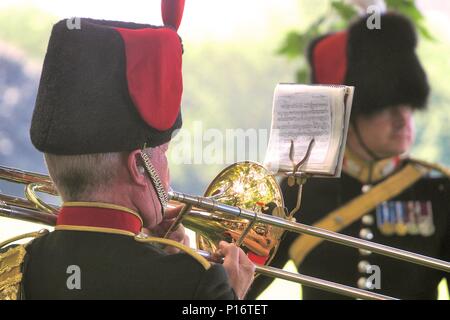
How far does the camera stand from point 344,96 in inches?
115

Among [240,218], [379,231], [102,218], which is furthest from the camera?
[379,231]

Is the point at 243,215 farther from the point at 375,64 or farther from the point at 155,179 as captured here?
the point at 375,64

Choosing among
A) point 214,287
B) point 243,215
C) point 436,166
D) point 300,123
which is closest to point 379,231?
point 436,166

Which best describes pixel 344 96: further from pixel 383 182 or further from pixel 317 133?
pixel 383 182

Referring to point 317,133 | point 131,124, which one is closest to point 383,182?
point 317,133

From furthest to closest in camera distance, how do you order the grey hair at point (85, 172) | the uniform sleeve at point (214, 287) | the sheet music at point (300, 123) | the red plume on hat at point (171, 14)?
1. the sheet music at point (300, 123)
2. the red plume on hat at point (171, 14)
3. the grey hair at point (85, 172)
4. the uniform sleeve at point (214, 287)

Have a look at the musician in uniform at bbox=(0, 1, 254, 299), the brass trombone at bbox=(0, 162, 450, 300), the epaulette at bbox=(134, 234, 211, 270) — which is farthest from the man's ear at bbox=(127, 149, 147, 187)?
the brass trombone at bbox=(0, 162, 450, 300)

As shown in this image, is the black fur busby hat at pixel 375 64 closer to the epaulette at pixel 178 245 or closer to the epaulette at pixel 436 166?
the epaulette at pixel 436 166

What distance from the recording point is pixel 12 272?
2.38 m

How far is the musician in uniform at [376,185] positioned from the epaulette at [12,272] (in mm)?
1719

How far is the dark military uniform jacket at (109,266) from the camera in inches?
86.6

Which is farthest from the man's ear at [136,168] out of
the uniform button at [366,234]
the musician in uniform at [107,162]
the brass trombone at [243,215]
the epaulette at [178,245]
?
the uniform button at [366,234]

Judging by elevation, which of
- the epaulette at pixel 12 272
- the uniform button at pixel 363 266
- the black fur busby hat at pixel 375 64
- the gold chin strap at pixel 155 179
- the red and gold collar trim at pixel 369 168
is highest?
the black fur busby hat at pixel 375 64

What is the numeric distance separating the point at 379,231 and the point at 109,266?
6.93 feet
